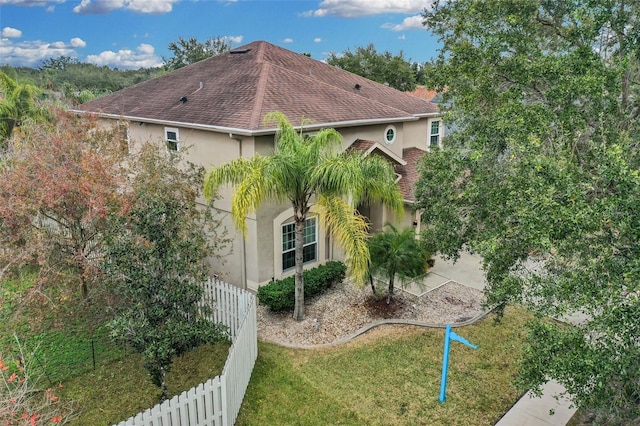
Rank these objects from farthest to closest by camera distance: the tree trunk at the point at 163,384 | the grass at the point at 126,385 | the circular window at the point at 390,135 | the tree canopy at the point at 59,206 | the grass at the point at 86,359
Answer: the circular window at the point at 390,135 → the tree canopy at the point at 59,206 → the grass at the point at 86,359 → the grass at the point at 126,385 → the tree trunk at the point at 163,384

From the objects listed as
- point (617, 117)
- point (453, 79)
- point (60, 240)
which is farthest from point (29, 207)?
point (617, 117)

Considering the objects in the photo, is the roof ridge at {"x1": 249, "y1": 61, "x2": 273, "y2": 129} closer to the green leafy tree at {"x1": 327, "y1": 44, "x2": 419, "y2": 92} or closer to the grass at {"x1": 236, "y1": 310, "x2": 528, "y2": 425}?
the grass at {"x1": 236, "y1": 310, "x2": 528, "y2": 425}

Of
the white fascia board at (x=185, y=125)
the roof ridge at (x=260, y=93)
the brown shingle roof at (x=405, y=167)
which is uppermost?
the roof ridge at (x=260, y=93)

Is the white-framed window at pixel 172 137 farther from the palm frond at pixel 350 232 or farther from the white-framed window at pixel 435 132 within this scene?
the white-framed window at pixel 435 132

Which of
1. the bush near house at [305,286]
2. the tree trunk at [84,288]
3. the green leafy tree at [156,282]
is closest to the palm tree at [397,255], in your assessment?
the bush near house at [305,286]

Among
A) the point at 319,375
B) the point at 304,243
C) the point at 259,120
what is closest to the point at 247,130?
the point at 259,120
